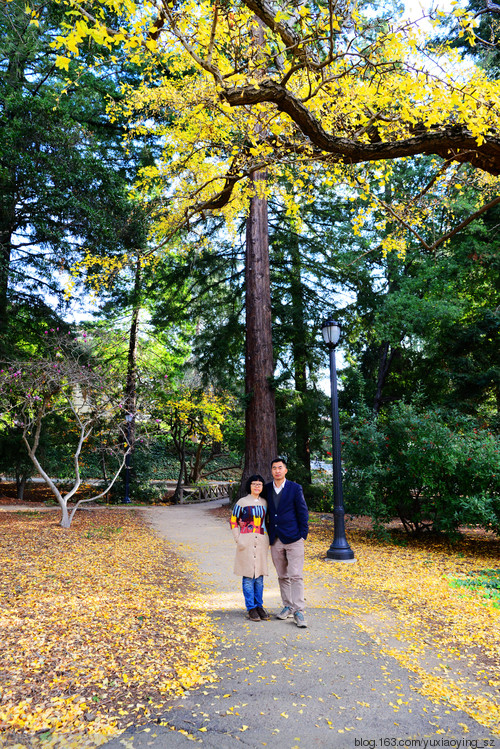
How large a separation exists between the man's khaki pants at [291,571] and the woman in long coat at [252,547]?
0.50ft

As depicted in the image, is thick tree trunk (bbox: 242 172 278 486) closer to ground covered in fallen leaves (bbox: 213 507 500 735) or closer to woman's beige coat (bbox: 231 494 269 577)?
ground covered in fallen leaves (bbox: 213 507 500 735)

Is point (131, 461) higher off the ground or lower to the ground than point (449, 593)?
higher

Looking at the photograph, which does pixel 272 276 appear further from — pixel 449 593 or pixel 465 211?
pixel 449 593

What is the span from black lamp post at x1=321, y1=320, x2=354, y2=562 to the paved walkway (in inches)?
112

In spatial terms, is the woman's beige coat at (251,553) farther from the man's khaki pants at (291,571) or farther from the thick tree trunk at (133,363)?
the thick tree trunk at (133,363)

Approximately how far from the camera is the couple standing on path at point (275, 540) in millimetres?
4461

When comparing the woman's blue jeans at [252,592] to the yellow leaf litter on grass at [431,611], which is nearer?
the yellow leaf litter on grass at [431,611]

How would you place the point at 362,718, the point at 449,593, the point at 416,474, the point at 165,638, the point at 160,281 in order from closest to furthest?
the point at 362,718
the point at 165,638
the point at 449,593
the point at 416,474
the point at 160,281

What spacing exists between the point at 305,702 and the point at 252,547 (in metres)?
1.60

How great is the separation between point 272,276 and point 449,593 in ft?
35.6

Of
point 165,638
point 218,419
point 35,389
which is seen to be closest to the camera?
point 165,638

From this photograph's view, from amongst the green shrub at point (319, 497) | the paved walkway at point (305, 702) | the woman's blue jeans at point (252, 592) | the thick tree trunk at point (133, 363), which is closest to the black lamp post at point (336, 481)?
the paved walkway at point (305, 702)

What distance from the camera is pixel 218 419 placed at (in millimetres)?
16594

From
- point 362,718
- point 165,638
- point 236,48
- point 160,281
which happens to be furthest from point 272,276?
point 362,718
